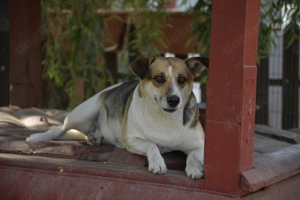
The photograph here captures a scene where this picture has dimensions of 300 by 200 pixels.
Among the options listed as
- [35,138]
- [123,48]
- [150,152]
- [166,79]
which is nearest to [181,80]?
[166,79]

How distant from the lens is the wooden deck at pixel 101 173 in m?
4.03

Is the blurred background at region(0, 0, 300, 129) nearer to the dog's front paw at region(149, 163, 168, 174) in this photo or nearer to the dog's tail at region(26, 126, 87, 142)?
the dog's tail at region(26, 126, 87, 142)

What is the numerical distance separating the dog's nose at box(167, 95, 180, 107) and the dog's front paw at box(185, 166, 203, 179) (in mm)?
435

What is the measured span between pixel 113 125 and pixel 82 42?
2.75 metres

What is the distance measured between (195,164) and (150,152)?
33 cm

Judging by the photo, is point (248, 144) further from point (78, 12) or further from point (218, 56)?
point (78, 12)

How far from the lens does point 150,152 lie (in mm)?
4309

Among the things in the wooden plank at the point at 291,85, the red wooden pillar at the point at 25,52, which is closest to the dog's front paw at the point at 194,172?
the red wooden pillar at the point at 25,52

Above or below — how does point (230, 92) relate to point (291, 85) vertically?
above

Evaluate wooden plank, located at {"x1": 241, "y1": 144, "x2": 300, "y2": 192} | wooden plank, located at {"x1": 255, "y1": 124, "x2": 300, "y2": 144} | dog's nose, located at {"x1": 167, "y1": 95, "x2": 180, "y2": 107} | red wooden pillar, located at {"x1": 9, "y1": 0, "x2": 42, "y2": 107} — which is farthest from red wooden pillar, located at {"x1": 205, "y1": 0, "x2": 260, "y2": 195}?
red wooden pillar, located at {"x1": 9, "y1": 0, "x2": 42, "y2": 107}

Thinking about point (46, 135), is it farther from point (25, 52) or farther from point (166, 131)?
point (25, 52)

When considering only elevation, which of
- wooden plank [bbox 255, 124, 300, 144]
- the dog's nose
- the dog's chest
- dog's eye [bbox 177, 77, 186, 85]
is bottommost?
wooden plank [bbox 255, 124, 300, 144]

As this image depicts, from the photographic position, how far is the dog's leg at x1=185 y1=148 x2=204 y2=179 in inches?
158

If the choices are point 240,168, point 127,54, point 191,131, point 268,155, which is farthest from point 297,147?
point 127,54
